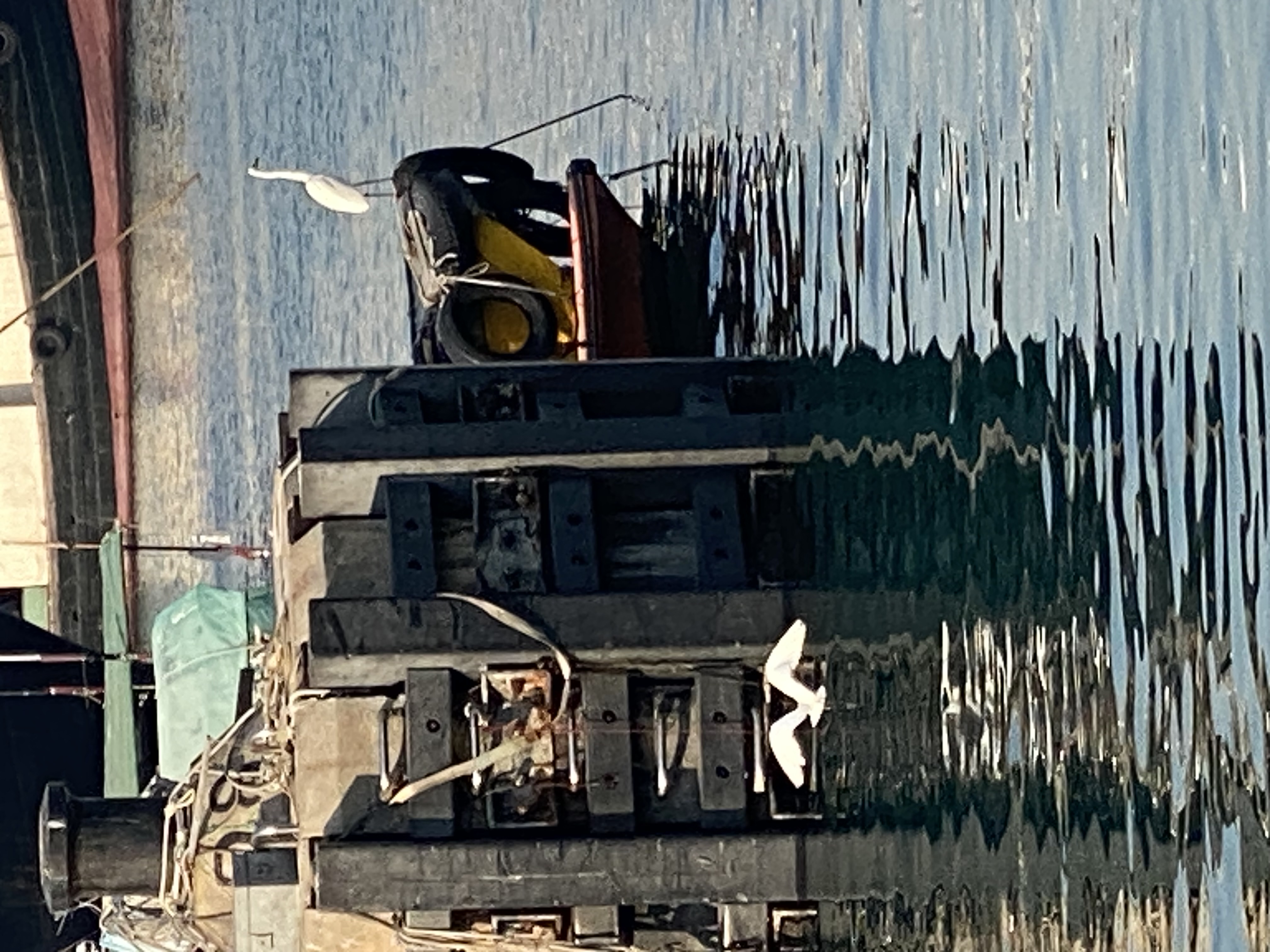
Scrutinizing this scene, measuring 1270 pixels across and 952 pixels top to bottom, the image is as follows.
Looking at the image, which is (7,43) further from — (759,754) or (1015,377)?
(1015,377)

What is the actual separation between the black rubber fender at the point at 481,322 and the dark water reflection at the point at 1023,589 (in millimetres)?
945

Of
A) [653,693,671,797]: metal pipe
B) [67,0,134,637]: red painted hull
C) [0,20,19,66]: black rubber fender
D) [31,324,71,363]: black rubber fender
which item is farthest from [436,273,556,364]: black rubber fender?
[0,20,19,66]: black rubber fender

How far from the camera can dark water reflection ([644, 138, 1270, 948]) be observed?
4.07m

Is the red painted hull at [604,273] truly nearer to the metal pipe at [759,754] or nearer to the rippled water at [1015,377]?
the rippled water at [1015,377]

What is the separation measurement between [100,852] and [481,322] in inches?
96.7

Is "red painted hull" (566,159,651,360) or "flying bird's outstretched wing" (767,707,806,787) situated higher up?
"red painted hull" (566,159,651,360)

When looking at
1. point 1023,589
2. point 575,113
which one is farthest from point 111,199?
point 1023,589

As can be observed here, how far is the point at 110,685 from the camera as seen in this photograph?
41.1ft

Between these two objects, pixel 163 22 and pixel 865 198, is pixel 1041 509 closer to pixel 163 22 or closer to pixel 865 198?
pixel 865 198

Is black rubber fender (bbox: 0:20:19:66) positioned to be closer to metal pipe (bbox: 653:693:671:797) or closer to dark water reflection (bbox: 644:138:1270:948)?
dark water reflection (bbox: 644:138:1270:948)

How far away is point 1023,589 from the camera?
543 centimetres

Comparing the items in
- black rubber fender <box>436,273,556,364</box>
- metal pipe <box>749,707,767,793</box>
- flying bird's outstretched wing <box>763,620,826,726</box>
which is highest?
black rubber fender <box>436,273,556,364</box>

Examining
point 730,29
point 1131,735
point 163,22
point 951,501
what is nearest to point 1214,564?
point 1131,735

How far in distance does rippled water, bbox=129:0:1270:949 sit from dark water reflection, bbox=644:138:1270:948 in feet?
0.04
